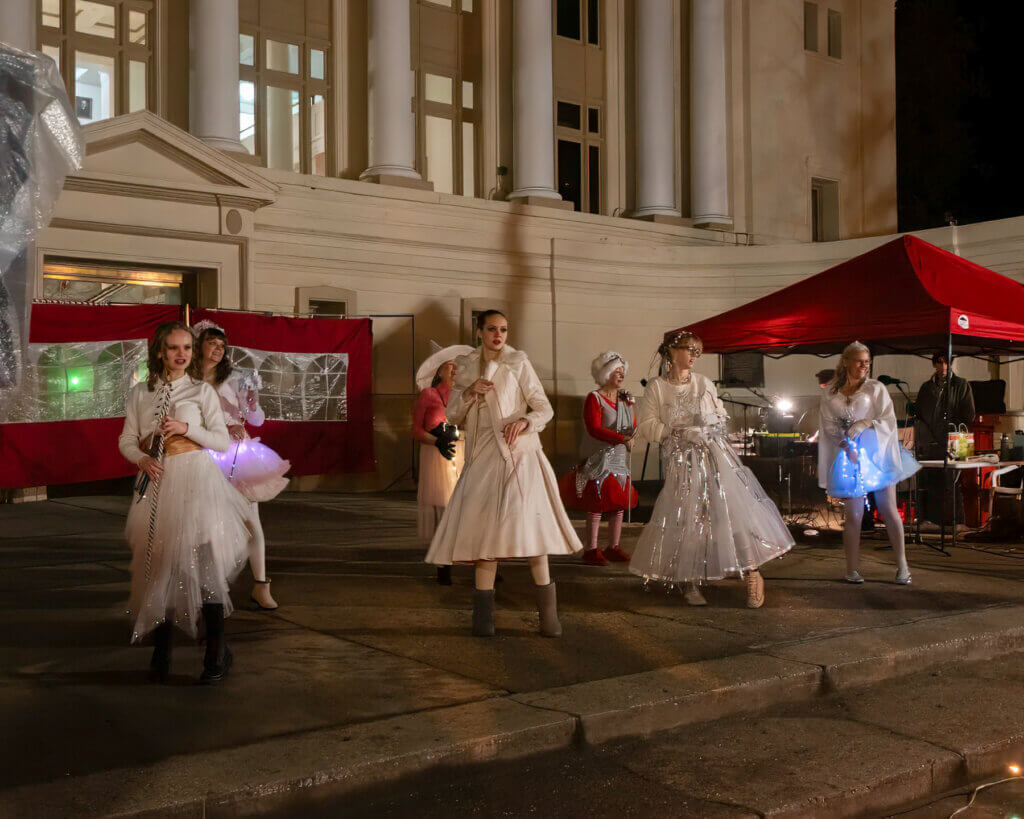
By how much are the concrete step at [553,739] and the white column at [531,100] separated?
16.2 meters

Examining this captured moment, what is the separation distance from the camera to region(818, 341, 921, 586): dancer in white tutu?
882cm

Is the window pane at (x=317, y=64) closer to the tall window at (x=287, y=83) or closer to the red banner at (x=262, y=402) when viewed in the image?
the tall window at (x=287, y=83)

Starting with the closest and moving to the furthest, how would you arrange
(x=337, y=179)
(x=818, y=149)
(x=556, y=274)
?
(x=337, y=179) < (x=556, y=274) < (x=818, y=149)

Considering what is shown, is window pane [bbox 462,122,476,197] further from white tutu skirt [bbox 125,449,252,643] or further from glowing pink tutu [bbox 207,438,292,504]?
white tutu skirt [bbox 125,449,252,643]

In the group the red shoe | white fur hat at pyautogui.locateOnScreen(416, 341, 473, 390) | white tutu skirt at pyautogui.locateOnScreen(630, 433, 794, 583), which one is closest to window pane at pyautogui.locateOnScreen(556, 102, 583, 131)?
the red shoe

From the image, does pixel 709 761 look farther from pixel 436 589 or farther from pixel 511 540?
→ pixel 436 589

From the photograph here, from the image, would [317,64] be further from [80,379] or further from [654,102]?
[80,379]

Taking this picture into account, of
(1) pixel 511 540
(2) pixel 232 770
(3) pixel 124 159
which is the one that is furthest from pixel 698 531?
(3) pixel 124 159

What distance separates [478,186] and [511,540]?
16.8 meters

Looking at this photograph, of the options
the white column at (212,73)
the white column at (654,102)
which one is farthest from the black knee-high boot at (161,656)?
the white column at (654,102)

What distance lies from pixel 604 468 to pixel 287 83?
44.2ft

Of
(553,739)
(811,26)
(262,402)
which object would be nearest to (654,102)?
(811,26)

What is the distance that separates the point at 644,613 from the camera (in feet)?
24.8

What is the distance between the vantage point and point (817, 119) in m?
26.0
